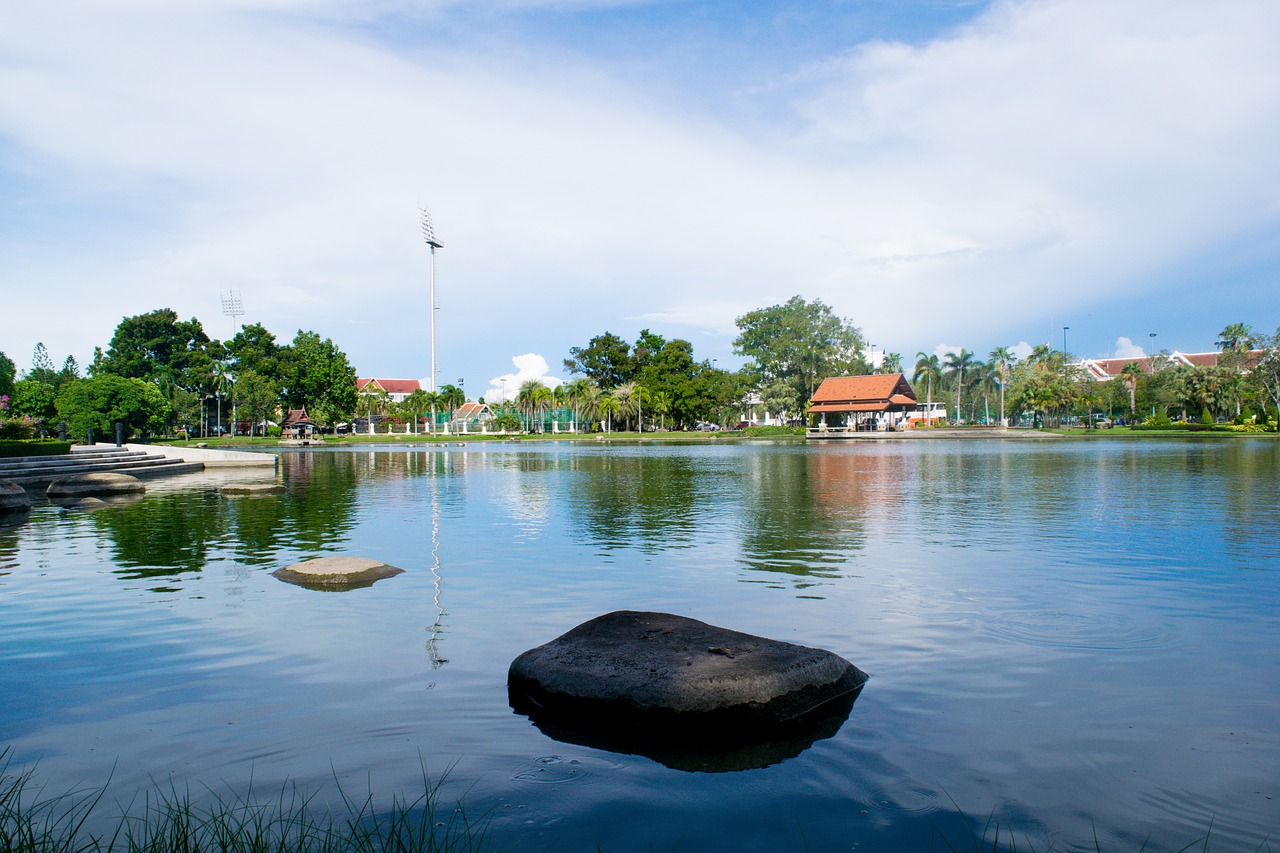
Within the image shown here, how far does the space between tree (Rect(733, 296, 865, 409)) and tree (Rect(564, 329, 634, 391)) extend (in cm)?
1381

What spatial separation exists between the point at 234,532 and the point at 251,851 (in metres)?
14.0

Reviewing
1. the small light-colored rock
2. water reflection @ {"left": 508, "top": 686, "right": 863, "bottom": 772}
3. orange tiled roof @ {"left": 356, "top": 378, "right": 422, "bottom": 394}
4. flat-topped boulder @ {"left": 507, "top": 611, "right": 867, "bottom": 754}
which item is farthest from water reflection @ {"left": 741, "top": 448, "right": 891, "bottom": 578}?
orange tiled roof @ {"left": 356, "top": 378, "right": 422, "bottom": 394}

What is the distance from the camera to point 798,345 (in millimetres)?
96375

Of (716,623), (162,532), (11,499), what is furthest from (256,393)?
(716,623)

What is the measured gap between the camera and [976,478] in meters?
27.9

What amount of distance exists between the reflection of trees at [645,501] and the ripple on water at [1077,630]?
6249 mm

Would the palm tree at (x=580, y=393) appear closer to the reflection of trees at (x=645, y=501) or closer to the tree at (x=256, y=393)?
the tree at (x=256, y=393)

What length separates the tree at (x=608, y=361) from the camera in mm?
103250

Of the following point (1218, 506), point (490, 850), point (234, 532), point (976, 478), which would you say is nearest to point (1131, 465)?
point (976, 478)

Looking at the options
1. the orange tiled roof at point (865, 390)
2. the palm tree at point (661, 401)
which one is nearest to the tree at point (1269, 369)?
the orange tiled roof at point (865, 390)

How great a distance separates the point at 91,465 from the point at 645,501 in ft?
69.9

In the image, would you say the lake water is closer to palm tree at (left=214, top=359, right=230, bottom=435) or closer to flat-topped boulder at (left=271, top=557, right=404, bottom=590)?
flat-topped boulder at (left=271, top=557, right=404, bottom=590)

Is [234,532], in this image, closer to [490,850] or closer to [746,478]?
[490,850]

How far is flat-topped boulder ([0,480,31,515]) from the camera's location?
19156mm
